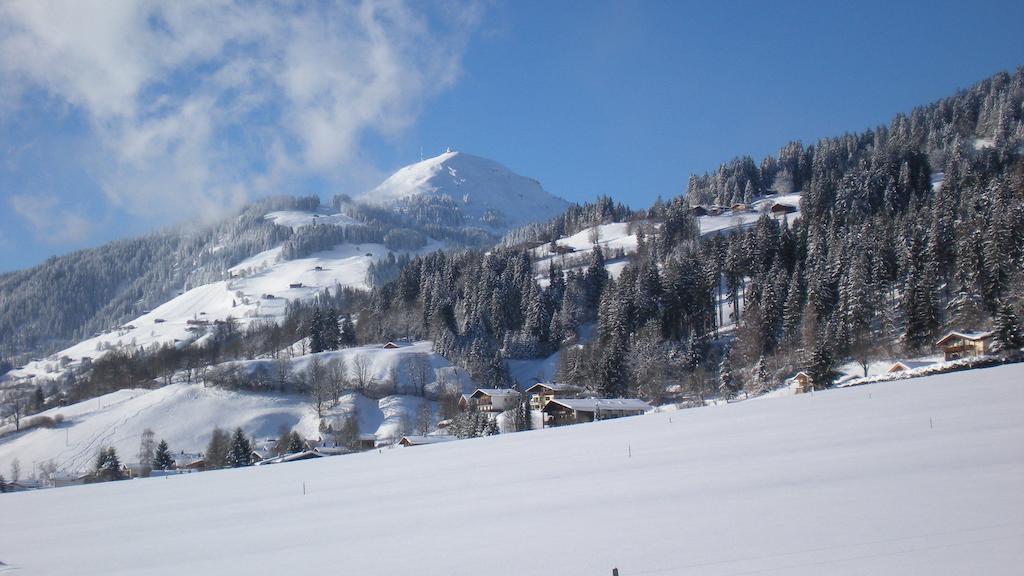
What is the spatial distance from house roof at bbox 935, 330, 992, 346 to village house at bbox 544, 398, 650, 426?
2260cm

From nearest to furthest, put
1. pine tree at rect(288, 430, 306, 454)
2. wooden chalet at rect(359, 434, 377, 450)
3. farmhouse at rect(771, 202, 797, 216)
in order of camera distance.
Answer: pine tree at rect(288, 430, 306, 454), wooden chalet at rect(359, 434, 377, 450), farmhouse at rect(771, 202, 797, 216)

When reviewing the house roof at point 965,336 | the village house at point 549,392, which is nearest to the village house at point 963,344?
the house roof at point 965,336

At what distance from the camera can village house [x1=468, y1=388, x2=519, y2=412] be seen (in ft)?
231

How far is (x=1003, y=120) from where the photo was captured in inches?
4783

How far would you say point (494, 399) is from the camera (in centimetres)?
7212

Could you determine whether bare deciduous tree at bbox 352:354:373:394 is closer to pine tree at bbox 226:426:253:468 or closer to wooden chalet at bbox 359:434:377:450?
wooden chalet at bbox 359:434:377:450

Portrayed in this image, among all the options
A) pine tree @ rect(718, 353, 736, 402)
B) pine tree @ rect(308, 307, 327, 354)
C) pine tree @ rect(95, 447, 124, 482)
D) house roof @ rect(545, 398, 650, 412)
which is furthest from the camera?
pine tree @ rect(308, 307, 327, 354)

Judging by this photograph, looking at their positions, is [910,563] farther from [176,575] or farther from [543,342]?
[543,342]

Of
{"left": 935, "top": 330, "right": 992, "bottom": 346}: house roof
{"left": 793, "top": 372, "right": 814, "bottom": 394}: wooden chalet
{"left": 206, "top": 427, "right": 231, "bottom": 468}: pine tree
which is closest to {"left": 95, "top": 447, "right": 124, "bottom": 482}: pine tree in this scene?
{"left": 206, "top": 427, "right": 231, "bottom": 468}: pine tree

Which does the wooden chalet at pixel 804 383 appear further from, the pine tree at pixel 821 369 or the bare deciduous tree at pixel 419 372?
the bare deciduous tree at pixel 419 372

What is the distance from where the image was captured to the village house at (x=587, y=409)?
57.2 metres

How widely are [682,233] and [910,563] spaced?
10518 cm

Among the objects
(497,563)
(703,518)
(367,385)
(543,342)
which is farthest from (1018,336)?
(367,385)

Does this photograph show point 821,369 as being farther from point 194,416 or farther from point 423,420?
point 194,416
